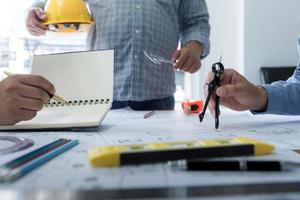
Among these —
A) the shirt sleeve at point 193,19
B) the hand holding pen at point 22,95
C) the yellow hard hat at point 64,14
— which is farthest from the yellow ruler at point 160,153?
the shirt sleeve at point 193,19

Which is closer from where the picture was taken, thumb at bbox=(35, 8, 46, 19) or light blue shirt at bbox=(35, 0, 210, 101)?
thumb at bbox=(35, 8, 46, 19)

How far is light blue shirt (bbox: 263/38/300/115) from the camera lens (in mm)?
731

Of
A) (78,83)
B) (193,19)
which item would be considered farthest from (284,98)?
(193,19)

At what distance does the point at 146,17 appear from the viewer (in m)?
1.13

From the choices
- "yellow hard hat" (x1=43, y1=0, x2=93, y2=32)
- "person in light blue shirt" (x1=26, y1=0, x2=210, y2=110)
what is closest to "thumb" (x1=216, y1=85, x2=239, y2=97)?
"person in light blue shirt" (x1=26, y1=0, x2=210, y2=110)

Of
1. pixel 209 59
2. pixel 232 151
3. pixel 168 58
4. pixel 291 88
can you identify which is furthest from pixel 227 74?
pixel 209 59

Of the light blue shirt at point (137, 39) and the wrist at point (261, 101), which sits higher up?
the light blue shirt at point (137, 39)

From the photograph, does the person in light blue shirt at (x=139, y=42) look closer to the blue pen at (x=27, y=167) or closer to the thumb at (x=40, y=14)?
the thumb at (x=40, y=14)

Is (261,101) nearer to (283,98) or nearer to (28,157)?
(283,98)

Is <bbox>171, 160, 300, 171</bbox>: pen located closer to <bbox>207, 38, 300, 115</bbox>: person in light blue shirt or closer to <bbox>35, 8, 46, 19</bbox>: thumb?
<bbox>207, 38, 300, 115</bbox>: person in light blue shirt

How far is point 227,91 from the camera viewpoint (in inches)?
26.2

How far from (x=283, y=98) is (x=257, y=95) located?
8cm

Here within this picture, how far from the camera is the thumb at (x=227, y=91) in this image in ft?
2.16

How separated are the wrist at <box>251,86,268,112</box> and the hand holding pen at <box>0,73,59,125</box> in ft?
1.35
